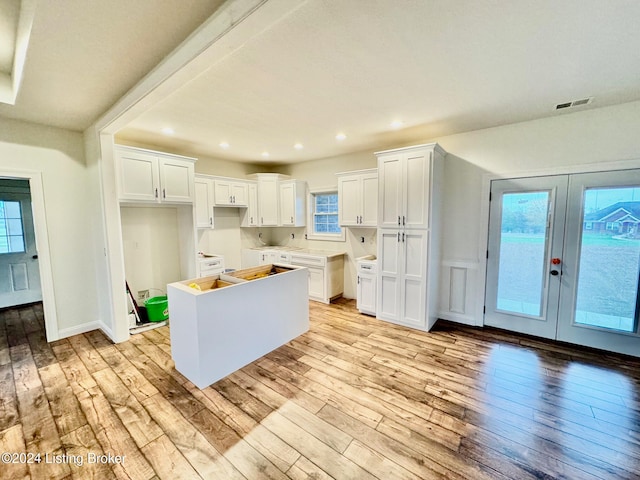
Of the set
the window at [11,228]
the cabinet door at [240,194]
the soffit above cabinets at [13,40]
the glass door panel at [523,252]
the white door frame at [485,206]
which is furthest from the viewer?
the cabinet door at [240,194]

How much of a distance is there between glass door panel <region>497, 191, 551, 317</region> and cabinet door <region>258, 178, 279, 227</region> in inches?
155

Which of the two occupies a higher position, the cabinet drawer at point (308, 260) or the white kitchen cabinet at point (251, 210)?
the white kitchen cabinet at point (251, 210)

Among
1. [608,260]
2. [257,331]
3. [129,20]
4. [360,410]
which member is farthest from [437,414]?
[129,20]

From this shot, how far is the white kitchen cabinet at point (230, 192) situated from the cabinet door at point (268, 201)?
310mm

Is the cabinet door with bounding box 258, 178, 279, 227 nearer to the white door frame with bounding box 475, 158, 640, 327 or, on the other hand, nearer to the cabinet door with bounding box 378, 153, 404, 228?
the cabinet door with bounding box 378, 153, 404, 228

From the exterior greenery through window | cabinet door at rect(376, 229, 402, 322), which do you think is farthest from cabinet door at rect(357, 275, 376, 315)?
the exterior greenery through window

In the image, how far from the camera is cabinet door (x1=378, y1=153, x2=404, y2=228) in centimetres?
359

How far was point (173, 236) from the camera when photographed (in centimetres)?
447

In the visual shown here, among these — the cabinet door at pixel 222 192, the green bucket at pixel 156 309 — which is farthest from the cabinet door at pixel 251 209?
the green bucket at pixel 156 309

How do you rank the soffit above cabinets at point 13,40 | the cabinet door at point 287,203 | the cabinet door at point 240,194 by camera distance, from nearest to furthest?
1. the soffit above cabinets at point 13,40
2. the cabinet door at point 240,194
3. the cabinet door at point 287,203

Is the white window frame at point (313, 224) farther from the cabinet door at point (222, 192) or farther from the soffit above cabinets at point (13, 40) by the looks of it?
the soffit above cabinets at point (13, 40)

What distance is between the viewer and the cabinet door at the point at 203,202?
4426 millimetres

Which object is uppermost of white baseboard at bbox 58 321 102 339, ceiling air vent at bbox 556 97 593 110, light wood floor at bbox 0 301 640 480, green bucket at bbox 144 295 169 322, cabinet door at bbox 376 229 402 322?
ceiling air vent at bbox 556 97 593 110

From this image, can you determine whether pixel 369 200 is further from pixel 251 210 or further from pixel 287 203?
pixel 251 210
